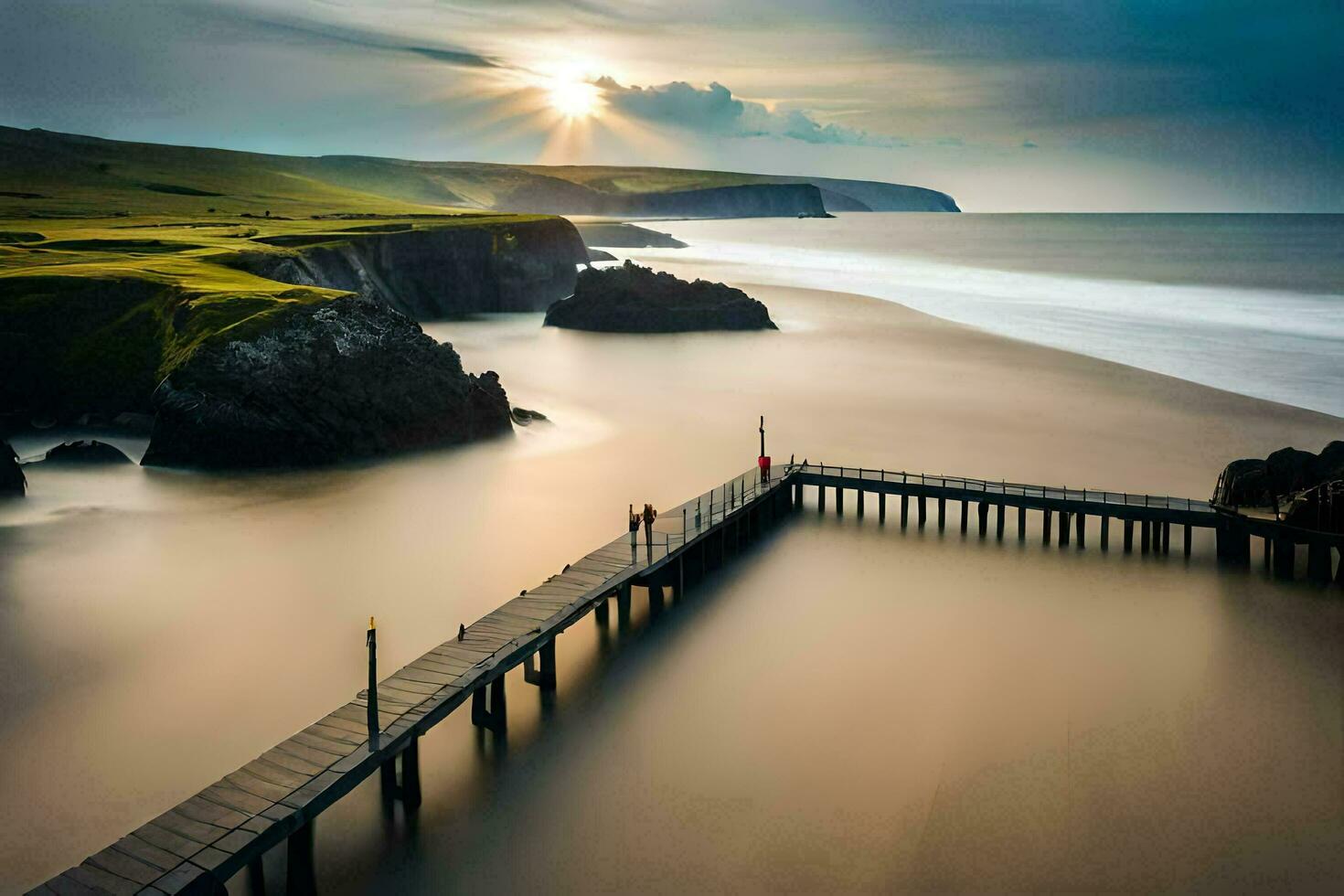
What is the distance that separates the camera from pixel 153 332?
5938cm

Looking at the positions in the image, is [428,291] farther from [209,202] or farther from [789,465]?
[789,465]

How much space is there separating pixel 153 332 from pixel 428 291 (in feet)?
174

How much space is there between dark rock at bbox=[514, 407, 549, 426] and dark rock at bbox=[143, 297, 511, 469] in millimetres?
2057

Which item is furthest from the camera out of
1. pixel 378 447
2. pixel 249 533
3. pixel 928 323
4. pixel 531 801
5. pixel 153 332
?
pixel 928 323

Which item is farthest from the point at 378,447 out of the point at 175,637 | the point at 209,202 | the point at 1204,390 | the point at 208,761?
the point at 209,202

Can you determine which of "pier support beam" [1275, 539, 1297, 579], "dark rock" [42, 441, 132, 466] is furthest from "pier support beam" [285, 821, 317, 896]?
"dark rock" [42, 441, 132, 466]

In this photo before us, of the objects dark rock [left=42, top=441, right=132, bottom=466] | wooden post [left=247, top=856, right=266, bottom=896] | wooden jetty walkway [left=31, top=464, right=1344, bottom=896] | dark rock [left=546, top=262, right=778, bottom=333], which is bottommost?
wooden post [left=247, top=856, right=266, bottom=896]

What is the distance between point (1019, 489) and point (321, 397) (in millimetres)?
28829

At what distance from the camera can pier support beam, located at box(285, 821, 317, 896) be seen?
66.6ft

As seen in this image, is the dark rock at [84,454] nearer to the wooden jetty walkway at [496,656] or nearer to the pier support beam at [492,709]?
the wooden jetty walkway at [496,656]

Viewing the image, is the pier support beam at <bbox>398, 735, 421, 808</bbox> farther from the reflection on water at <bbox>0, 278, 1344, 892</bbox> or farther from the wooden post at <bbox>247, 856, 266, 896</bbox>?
the wooden post at <bbox>247, 856, 266, 896</bbox>

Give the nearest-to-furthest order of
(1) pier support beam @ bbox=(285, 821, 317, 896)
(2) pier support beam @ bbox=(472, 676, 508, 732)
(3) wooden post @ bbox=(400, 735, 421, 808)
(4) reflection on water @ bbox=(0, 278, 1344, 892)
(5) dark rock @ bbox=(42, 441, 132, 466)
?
(1) pier support beam @ bbox=(285, 821, 317, 896) < (4) reflection on water @ bbox=(0, 278, 1344, 892) < (3) wooden post @ bbox=(400, 735, 421, 808) < (2) pier support beam @ bbox=(472, 676, 508, 732) < (5) dark rock @ bbox=(42, 441, 132, 466)

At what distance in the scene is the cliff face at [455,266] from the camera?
3755 inches

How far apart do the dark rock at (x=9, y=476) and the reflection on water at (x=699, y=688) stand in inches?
48.8
